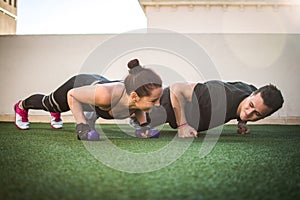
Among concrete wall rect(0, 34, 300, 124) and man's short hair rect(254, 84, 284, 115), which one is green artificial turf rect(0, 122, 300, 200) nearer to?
man's short hair rect(254, 84, 284, 115)

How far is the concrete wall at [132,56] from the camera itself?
4051mm

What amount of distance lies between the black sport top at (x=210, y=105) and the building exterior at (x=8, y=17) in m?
3.64

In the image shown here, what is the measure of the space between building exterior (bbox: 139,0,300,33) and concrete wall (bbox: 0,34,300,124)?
9.33 feet

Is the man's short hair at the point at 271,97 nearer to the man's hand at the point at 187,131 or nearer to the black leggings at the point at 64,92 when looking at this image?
the man's hand at the point at 187,131

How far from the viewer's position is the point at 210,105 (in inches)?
94.1

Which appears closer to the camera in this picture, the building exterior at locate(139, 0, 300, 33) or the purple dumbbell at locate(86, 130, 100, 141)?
the purple dumbbell at locate(86, 130, 100, 141)

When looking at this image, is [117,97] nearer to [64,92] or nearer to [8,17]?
[64,92]

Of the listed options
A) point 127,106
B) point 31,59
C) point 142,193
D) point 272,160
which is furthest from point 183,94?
point 31,59

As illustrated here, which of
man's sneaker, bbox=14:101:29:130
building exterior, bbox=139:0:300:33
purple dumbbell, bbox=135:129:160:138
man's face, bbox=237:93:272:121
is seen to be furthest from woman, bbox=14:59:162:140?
building exterior, bbox=139:0:300:33

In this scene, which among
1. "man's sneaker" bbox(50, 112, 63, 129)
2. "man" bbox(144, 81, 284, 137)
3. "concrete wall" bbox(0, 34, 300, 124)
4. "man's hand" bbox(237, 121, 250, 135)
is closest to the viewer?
"man" bbox(144, 81, 284, 137)

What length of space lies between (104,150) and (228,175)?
69 centimetres

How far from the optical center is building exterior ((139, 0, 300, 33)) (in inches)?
273

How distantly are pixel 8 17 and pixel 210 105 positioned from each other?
13.4ft

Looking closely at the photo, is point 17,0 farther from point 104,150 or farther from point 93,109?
point 104,150
